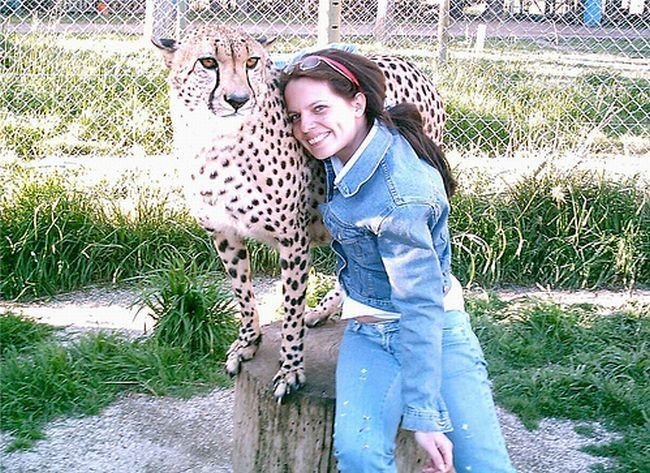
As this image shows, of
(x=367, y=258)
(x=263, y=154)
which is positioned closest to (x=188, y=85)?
(x=263, y=154)

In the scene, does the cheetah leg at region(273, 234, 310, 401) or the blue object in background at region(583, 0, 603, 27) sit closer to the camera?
the cheetah leg at region(273, 234, 310, 401)

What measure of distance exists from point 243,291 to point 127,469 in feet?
2.86

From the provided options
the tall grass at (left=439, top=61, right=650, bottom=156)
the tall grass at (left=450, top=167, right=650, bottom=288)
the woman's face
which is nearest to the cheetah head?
the woman's face

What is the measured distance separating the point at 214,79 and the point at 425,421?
3.13ft

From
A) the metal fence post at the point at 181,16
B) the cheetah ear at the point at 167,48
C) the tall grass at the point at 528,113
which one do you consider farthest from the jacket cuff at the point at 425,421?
the metal fence post at the point at 181,16

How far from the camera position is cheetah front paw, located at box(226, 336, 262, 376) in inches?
108

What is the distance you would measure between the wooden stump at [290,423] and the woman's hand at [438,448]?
243 millimetres

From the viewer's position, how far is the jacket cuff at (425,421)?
2162 mm

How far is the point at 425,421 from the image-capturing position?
2162 millimetres

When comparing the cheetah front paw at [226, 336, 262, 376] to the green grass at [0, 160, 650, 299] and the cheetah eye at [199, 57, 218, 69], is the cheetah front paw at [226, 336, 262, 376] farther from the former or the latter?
the green grass at [0, 160, 650, 299]

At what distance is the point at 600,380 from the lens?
371cm

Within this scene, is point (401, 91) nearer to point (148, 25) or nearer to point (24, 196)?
point (24, 196)

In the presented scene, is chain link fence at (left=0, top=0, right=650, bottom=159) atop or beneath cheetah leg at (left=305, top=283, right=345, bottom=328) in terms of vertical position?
atop

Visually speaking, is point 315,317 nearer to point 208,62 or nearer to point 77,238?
point 208,62
